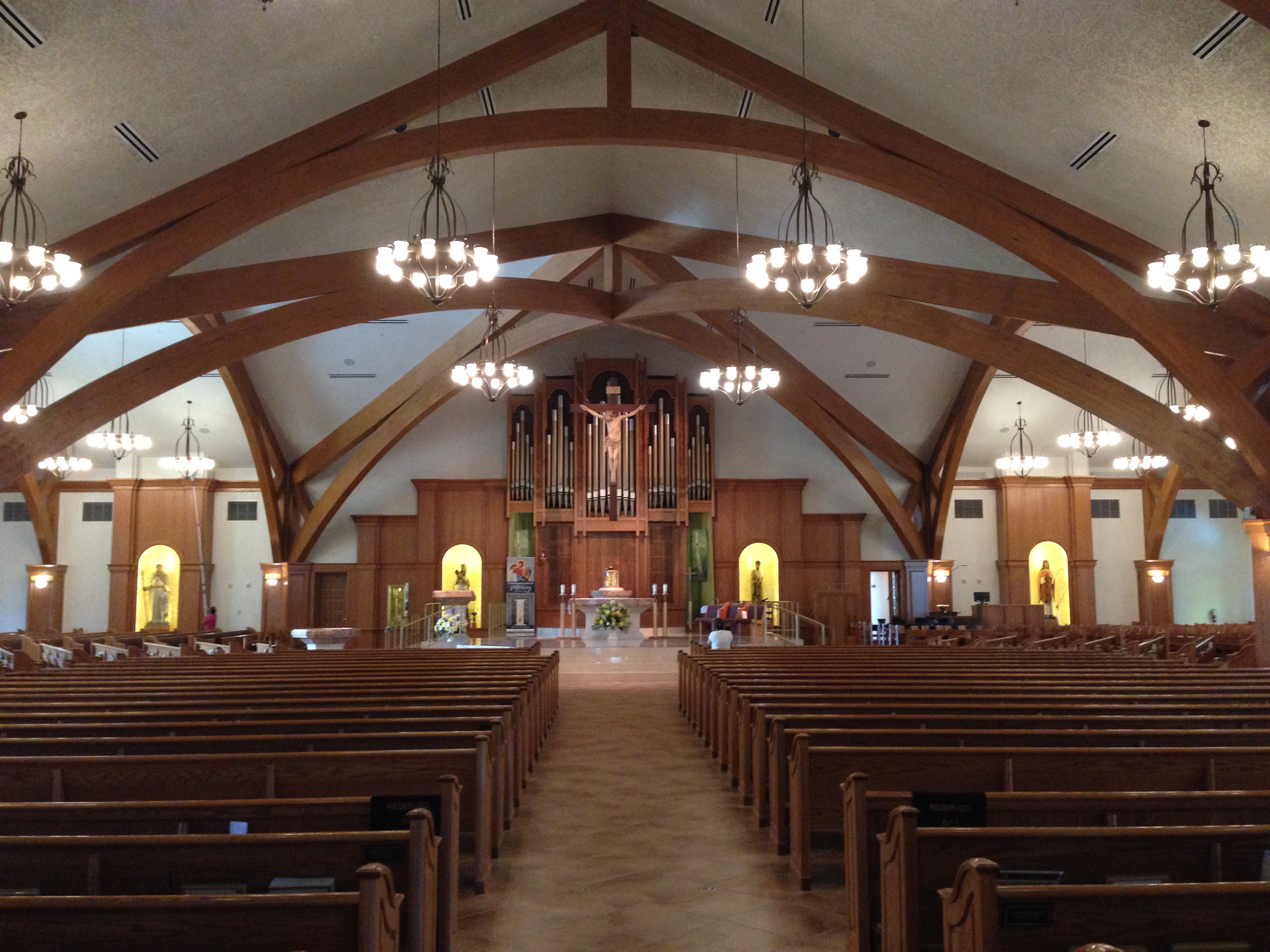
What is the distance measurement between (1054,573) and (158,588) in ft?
63.6

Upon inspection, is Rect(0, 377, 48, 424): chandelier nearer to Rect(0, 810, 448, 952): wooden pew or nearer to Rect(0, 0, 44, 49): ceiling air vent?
Rect(0, 0, 44, 49): ceiling air vent

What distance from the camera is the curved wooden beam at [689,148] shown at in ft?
33.1

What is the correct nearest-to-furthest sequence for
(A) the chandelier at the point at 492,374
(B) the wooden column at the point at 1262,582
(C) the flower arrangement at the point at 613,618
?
(B) the wooden column at the point at 1262,582, (A) the chandelier at the point at 492,374, (C) the flower arrangement at the point at 613,618

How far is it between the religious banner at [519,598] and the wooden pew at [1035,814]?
1704cm

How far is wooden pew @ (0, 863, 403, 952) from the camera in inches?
86.6

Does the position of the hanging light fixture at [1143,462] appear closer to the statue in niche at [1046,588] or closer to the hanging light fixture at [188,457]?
the statue in niche at [1046,588]

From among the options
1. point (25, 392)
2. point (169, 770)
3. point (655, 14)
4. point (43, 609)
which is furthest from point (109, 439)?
point (169, 770)

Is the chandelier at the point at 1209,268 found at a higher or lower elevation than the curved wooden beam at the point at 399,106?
lower

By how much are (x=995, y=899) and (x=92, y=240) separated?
34.3ft

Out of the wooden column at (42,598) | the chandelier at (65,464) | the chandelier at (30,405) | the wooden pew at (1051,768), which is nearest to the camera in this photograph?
the wooden pew at (1051,768)

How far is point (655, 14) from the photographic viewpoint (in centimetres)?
1055

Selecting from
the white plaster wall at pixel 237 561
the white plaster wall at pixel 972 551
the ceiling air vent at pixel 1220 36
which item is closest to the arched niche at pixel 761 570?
the white plaster wall at pixel 972 551

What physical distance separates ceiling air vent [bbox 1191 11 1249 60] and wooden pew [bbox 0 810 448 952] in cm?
799

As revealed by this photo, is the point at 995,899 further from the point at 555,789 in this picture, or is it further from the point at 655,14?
the point at 655,14
